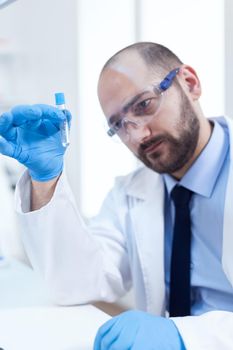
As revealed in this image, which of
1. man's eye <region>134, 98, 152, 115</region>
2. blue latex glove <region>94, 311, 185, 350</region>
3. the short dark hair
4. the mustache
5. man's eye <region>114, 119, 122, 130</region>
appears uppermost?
the short dark hair

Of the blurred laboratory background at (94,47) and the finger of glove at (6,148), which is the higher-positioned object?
the blurred laboratory background at (94,47)

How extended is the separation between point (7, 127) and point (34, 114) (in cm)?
5

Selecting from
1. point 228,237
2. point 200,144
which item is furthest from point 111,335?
point 200,144

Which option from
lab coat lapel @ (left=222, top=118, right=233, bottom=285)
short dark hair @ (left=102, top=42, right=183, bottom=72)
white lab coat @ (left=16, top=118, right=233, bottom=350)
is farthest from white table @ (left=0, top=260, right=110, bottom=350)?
short dark hair @ (left=102, top=42, right=183, bottom=72)

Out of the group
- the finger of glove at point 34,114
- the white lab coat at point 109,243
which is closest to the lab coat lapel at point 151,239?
the white lab coat at point 109,243

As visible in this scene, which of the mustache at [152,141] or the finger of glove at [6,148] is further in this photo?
the mustache at [152,141]

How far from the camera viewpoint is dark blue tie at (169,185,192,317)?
3.23ft

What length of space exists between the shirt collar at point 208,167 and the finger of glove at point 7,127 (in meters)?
0.48

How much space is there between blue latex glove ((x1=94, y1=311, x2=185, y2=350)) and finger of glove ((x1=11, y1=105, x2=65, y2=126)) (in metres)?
0.38

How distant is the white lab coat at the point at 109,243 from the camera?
37.5 inches

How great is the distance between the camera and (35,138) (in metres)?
0.80

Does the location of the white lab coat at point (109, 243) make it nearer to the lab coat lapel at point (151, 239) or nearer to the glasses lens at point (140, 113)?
the lab coat lapel at point (151, 239)

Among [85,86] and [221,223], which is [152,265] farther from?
[85,86]

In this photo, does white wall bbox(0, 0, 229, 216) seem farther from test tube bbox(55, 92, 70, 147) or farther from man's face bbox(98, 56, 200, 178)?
test tube bbox(55, 92, 70, 147)
